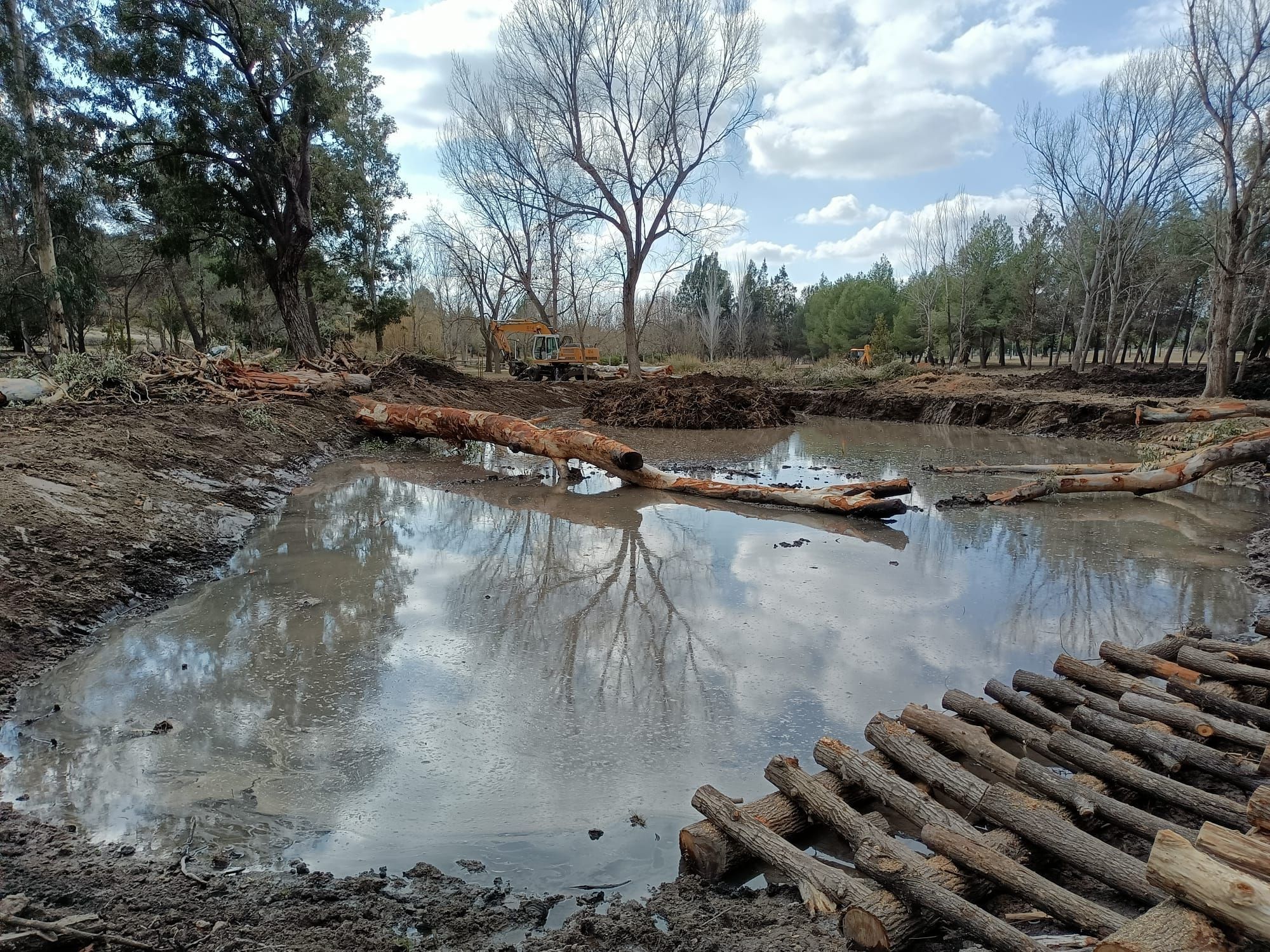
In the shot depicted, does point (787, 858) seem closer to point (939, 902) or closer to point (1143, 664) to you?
point (939, 902)

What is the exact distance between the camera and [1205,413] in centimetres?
1455

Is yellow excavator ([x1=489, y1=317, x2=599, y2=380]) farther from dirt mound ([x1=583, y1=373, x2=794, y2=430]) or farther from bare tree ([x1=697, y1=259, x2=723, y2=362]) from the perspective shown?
bare tree ([x1=697, y1=259, x2=723, y2=362])

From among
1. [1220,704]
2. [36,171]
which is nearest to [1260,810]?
[1220,704]

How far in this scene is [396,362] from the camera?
22.5 metres

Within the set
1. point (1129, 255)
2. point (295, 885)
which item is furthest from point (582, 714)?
point (1129, 255)

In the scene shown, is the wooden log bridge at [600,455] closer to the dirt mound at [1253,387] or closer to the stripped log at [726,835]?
the stripped log at [726,835]

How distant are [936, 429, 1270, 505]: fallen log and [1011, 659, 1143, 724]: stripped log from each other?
20.2 feet

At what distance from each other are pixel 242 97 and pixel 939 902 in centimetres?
2442

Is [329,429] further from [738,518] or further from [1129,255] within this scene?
[1129,255]

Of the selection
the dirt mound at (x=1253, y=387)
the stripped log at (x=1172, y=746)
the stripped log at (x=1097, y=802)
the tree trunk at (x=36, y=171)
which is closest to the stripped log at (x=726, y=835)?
the stripped log at (x=1097, y=802)

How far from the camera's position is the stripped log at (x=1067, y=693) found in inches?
156

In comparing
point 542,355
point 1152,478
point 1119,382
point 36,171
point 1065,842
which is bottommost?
point 1065,842

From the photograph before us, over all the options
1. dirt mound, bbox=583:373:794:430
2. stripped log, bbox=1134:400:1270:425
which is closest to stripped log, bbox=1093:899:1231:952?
stripped log, bbox=1134:400:1270:425

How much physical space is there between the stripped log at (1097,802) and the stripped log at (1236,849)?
2.62 feet
